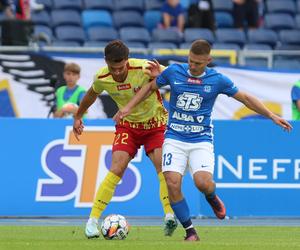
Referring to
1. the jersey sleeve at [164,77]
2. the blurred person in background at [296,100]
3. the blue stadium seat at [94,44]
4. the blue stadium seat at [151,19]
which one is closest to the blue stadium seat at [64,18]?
the blue stadium seat at [94,44]

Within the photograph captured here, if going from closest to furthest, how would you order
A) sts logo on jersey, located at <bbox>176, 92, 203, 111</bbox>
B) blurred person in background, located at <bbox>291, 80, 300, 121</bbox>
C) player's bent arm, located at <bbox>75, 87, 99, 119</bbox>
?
sts logo on jersey, located at <bbox>176, 92, 203, 111</bbox> < player's bent arm, located at <bbox>75, 87, 99, 119</bbox> < blurred person in background, located at <bbox>291, 80, 300, 121</bbox>

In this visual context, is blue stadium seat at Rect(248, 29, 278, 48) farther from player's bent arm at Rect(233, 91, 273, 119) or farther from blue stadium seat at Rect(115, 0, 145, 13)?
→ player's bent arm at Rect(233, 91, 273, 119)

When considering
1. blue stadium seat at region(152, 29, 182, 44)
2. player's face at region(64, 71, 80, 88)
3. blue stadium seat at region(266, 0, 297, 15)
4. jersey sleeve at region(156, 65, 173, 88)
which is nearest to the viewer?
jersey sleeve at region(156, 65, 173, 88)

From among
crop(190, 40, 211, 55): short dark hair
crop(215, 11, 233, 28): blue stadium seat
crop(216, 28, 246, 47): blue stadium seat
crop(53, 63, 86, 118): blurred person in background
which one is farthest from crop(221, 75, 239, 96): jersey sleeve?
crop(215, 11, 233, 28): blue stadium seat

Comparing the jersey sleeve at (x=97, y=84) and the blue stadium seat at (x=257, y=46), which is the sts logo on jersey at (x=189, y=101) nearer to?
the jersey sleeve at (x=97, y=84)

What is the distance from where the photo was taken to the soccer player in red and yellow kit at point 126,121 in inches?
511

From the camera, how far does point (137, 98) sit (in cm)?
1279

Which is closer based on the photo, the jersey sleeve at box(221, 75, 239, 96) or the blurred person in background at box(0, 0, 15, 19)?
the jersey sleeve at box(221, 75, 239, 96)

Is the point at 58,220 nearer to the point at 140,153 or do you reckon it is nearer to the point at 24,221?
the point at 24,221

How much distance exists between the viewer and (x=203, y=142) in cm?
1267

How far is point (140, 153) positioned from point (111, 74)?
4.32 meters

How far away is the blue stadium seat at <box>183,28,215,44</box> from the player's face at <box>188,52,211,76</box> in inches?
515

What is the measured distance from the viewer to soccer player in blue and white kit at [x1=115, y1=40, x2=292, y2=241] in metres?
12.6

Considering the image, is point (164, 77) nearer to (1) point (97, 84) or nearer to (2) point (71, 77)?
(1) point (97, 84)
